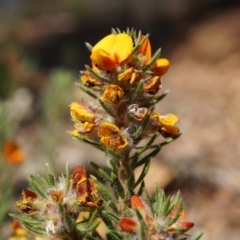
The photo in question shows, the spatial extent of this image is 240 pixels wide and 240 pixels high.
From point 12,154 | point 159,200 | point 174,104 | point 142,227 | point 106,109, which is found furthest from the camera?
point 174,104

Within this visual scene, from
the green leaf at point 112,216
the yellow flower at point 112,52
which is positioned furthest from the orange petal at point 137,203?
the yellow flower at point 112,52

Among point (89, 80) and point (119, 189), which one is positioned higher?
point (89, 80)

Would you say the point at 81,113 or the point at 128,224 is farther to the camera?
the point at 81,113

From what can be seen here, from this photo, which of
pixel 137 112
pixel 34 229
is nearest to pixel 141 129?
pixel 137 112

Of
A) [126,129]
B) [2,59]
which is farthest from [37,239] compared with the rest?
[2,59]

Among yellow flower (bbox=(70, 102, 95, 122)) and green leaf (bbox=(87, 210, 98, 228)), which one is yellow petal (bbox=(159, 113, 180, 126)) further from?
green leaf (bbox=(87, 210, 98, 228))

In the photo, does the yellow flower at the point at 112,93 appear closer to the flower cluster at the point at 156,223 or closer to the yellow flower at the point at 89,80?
the yellow flower at the point at 89,80

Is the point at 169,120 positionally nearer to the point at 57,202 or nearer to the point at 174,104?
the point at 57,202

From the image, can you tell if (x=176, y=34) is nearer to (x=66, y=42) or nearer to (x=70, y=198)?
(x=66, y=42)

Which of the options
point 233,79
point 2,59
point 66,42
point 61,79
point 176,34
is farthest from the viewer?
point 66,42
